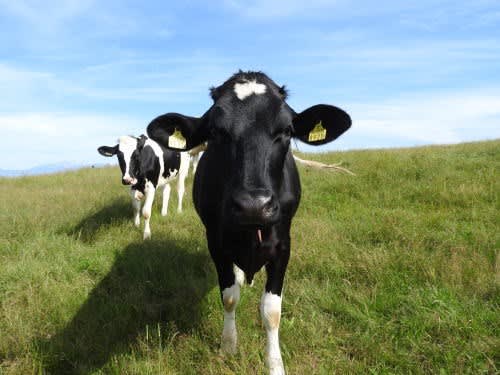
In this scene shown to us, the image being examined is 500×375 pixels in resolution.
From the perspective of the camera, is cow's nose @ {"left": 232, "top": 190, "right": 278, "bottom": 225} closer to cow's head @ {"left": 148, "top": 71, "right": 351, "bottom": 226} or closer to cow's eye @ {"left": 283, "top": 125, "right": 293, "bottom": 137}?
cow's head @ {"left": 148, "top": 71, "right": 351, "bottom": 226}

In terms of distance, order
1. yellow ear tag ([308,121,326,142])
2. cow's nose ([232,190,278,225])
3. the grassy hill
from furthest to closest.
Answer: yellow ear tag ([308,121,326,142])
the grassy hill
cow's nose ([232,190,278,225])

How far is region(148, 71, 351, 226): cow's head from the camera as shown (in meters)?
2.50

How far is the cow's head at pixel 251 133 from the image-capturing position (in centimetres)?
250

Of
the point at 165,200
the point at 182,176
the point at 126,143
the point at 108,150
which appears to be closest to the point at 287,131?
the point at 126,143

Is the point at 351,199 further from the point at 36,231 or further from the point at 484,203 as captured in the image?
the point at 36,231

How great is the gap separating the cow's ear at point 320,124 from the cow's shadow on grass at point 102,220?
4079 millimetres

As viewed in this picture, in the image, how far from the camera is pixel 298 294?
13.7 feet

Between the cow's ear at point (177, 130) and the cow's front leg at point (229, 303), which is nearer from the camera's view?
the cow's front leg at point (229, 303)

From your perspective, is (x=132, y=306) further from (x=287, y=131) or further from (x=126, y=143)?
(x=126, y=143)

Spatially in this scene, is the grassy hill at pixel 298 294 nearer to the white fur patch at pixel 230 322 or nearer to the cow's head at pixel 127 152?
the white fur patch at pixel 230 322

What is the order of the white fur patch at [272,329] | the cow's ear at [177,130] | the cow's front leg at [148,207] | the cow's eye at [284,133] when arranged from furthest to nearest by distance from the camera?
1. the cow's front leg at [148,207]
2. the cow's ear at [177,130]
3. the white fur patch at [272,329]
4. the cow's eye at [284,133]

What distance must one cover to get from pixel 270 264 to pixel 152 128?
60.3 inches

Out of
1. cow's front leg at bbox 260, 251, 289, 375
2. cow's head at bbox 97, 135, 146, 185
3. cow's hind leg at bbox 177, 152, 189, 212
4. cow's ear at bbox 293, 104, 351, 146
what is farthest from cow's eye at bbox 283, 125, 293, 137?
cow's hind leg at bbox 177, 152, 189, 212

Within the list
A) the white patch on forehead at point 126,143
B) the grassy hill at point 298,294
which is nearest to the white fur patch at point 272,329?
the grassy hill at point 298,294
